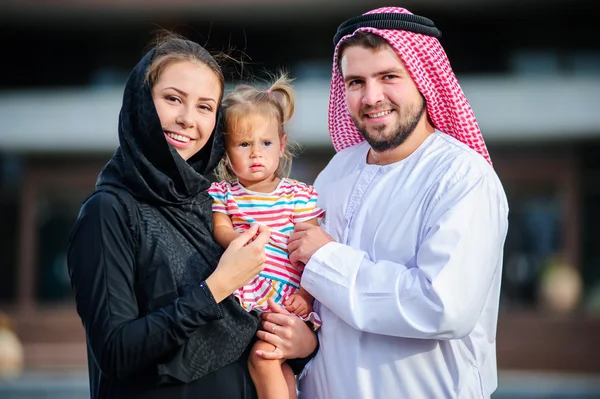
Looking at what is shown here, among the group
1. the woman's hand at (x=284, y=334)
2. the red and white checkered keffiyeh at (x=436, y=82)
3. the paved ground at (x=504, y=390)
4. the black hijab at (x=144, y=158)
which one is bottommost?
the paved ground at (x=504, y=390)

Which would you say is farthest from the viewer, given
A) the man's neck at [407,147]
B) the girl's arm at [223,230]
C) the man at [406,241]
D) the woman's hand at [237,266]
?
the man's neck at [407,147]

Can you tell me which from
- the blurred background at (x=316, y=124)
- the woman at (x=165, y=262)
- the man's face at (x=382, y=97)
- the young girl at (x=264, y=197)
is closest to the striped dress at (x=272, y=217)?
the young girl at (x=264, y=197)

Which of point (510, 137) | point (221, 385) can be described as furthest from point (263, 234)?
point (510, 137)

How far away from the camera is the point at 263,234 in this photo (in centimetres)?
276

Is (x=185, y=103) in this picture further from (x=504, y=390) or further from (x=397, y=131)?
(x=504, y=390)

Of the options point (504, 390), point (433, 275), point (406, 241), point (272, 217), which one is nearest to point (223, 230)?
point (272, 217)

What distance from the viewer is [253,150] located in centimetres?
299

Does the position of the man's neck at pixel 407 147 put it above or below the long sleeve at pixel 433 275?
above

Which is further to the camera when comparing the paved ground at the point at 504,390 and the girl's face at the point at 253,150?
the paved ground at the point at 504,390

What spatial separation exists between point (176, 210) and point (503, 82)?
34.6ft

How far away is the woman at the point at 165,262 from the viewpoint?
8.25ft

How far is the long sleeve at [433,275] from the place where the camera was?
2.67m

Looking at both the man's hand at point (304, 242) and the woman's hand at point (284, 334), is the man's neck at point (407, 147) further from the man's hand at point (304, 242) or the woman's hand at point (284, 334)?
the woman's hand at point (284, 334)

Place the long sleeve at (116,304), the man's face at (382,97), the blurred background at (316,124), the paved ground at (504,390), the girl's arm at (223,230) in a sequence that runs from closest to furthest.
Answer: the long sleeve at (116,304) → the girl's arm at (223,230) → the man's face at (382,97) → the paved ground at (504,390) → the blurred background at (316,124)
